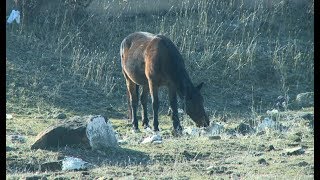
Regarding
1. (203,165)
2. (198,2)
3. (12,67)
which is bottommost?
(203,165)

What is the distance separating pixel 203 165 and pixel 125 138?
3.77 meters

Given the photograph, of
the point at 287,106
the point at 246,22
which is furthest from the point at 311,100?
the point at 246,22

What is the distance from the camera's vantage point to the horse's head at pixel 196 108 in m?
16.6

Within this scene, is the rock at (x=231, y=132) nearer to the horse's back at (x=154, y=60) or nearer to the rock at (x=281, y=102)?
the horse's back at (x=154, y=60)

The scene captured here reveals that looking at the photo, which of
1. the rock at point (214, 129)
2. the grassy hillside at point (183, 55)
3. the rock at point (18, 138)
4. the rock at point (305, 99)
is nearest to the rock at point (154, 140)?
the grassy hillside at point (183, 55)

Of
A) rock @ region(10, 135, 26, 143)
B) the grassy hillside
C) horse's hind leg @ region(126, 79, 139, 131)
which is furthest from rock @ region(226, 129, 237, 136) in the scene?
rock @ region(10, 135, 26, 143)

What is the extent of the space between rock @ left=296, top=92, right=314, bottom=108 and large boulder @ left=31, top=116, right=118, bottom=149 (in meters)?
7.71

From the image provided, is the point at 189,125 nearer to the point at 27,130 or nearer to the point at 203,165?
the point at 27,130

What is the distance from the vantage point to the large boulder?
13.1 metres

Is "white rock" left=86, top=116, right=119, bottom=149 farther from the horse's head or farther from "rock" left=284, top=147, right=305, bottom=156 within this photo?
the horse's head

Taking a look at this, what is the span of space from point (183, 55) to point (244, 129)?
7.24m

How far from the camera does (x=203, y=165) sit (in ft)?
38.8

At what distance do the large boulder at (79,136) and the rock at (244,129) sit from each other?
3053 millimetres

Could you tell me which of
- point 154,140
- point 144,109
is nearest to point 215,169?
point 154,140
